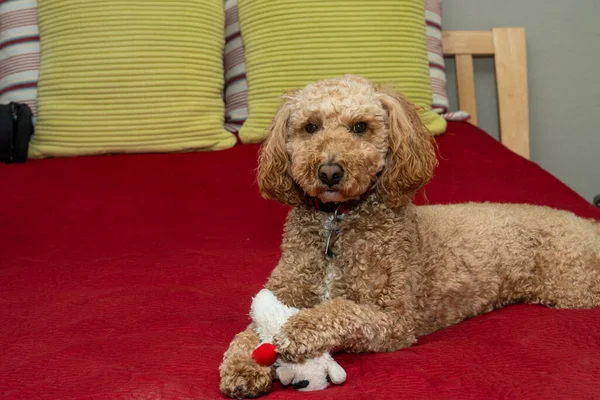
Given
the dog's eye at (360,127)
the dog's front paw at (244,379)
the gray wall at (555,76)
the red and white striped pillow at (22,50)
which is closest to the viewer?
the dog's front paw at (244,379)

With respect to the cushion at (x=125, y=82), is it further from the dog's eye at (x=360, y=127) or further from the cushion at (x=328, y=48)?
the dog's eye at (x=360, y=127)

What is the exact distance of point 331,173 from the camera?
1251 mm

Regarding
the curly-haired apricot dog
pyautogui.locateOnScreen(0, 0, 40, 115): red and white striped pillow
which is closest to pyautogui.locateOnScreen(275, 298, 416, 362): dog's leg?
the curly-haired apricot dog

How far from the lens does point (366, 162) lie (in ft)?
4.32

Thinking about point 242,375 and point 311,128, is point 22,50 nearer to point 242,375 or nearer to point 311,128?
point 311,128

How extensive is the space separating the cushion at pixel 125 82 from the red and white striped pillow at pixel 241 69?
0.20 meters

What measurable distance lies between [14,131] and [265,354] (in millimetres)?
1538

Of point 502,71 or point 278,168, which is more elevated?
point 502,71

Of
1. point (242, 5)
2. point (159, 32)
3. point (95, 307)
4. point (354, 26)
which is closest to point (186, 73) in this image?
point (159, 32)

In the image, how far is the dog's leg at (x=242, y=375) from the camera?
3.49 ft

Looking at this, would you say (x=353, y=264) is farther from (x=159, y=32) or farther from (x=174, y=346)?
(x=159, y=32)

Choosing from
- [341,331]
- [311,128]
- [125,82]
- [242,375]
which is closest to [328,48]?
[125,82]

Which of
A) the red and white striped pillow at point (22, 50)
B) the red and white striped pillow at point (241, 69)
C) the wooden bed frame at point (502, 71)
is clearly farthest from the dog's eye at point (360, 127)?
the wooden bed frame at point (502, 71)

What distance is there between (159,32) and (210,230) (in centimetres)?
76
